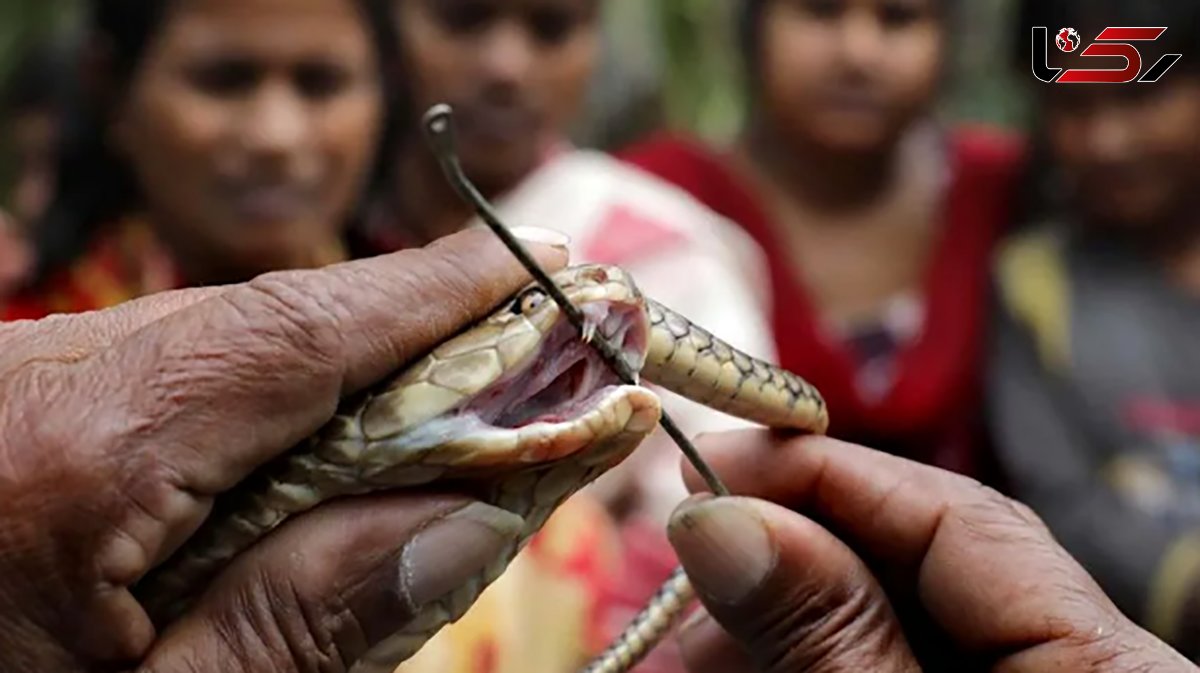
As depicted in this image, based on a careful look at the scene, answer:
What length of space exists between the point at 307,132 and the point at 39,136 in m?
1.83

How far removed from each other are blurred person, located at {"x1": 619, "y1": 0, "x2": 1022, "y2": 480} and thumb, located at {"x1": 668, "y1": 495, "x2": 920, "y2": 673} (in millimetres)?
1187

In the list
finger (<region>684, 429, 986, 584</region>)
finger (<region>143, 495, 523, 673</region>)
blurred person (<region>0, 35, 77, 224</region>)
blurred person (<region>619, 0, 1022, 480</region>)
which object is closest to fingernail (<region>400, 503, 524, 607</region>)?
finger (<region>143, 495, 523, 673</region>)

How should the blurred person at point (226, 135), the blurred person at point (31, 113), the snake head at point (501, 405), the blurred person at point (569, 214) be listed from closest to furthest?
1. the snake head at point (501, 405)
2. the blurred person at point (569, 214)
3. the blurred person at point (226, 135)
4. the blurred person at point (31, 113)

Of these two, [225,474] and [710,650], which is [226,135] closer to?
[710,650]

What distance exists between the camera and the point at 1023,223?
7.55ft

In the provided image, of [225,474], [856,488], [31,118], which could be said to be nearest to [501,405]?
[225,474]

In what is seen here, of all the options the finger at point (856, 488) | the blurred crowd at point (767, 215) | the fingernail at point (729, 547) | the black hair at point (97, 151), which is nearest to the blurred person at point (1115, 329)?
the blurred crowd at point (767, 215)

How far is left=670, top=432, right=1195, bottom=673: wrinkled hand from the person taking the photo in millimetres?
875

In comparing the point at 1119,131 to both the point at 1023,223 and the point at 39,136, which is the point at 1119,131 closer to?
the point at 1023,223

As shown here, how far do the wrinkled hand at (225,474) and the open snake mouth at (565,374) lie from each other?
4 cm

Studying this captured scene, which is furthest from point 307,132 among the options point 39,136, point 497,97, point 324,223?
point 39,136

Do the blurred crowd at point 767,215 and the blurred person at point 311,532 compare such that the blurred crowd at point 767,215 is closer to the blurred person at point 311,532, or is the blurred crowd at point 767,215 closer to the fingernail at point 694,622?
the fingernail at point 694,622

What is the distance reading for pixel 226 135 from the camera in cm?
178

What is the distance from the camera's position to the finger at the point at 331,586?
0.77 meters
